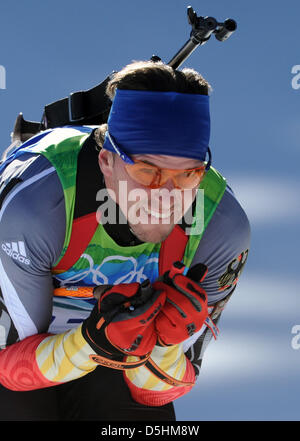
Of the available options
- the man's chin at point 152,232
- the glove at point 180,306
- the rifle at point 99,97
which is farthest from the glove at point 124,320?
the rifle at point 99,97

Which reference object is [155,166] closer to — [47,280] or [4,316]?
[47,280]

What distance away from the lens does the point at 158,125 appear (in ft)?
12.4

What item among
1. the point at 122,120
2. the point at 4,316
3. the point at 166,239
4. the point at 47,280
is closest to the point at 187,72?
the point at 122,120

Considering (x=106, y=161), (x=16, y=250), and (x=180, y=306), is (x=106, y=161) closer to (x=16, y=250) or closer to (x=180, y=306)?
(x=16, y=250)

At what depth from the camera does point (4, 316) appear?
4.24 m

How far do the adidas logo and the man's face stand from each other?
0.55 metres

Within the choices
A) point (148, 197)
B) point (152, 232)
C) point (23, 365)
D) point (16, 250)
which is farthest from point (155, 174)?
point (23, 365)

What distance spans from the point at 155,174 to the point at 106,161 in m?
0.35

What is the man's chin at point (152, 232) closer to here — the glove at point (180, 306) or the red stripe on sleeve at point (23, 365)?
the glove at point (180, 306)

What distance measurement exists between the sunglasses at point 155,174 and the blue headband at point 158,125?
6 cm

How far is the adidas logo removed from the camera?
3848 mm

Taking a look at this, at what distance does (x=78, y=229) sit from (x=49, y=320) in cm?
61

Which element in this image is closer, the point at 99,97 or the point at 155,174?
the point at 155,174

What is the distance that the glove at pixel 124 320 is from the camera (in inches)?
147
